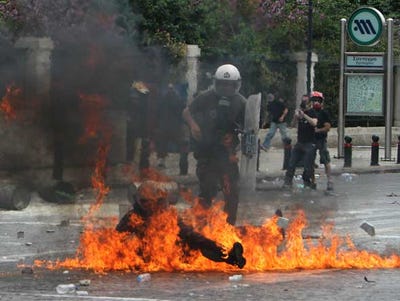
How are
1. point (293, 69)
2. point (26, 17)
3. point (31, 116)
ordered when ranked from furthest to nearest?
point (293, 69), point (26, 17), point (31, 116)

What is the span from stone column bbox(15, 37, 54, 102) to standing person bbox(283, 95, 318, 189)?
7.21m

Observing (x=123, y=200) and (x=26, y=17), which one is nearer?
(x=123, y=200)

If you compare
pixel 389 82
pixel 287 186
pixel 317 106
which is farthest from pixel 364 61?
pixel 287 186

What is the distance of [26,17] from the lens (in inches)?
603

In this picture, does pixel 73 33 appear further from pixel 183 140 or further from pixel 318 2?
pixel 318 2

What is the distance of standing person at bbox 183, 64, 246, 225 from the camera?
1271 centimetres

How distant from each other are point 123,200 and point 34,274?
105 inches

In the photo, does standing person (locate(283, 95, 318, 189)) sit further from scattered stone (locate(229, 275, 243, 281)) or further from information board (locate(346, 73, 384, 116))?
scattered stone (locate(229, 275, 243, 281))

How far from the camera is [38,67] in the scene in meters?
13.4

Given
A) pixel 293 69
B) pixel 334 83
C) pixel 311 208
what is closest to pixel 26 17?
pixel 311 208

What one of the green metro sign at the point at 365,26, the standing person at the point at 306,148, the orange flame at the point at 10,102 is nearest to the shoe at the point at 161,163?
the orange flame at the point at 10,102

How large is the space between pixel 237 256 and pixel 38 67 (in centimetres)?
402

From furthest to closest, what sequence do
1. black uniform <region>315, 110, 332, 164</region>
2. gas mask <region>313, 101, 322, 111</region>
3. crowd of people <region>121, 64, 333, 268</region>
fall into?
black uniform <region>315, 110, 332, 164</region>, gas mask <region>313, 101, 322, 111</region>, crowd of people <region>121, 64, 333, 268</region>

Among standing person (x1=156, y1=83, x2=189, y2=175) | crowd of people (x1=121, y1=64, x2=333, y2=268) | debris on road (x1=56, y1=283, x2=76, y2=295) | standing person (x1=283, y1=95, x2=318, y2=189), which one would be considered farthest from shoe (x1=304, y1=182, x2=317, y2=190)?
debris on road (x1=56, y1=283, x2=76, y2=295)
